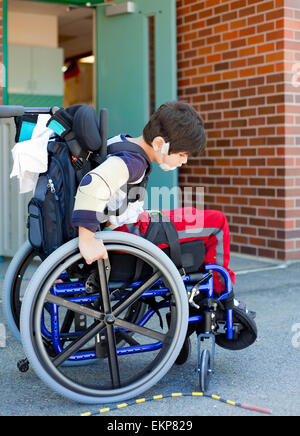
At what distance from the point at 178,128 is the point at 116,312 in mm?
658

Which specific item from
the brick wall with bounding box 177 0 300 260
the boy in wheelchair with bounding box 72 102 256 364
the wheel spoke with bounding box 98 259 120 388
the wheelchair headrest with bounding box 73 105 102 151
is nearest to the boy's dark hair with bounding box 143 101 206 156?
the boy in wheelchair with bounding box 72 102 256 364

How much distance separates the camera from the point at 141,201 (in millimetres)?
2357

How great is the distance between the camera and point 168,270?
2178 mm

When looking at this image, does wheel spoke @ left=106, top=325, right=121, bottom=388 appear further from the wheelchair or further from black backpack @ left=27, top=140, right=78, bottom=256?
black backpack @ left=27, top=140, right=78, bottom=256

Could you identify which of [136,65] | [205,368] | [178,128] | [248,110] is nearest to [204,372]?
[205,368]

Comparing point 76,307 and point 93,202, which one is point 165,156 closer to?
point 93,202

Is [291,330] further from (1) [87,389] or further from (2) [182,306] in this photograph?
(1) [87,389]

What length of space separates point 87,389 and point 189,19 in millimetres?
4235

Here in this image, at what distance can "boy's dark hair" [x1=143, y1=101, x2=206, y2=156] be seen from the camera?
7.43 ft

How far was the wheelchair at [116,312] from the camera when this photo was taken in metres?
2.09

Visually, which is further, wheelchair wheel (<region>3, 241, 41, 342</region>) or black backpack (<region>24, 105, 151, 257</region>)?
wheelchair wheel (<region>3, 241, 41, 342</region>)

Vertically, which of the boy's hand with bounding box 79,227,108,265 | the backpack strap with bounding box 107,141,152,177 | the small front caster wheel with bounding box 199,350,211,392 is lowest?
the small front caster wheel with bounding box 199,350,211,392

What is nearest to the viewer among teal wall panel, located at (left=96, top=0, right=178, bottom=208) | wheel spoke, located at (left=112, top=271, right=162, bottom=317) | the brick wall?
wheel spoke, located at (left=112, top=271, right=162, bottom=317)

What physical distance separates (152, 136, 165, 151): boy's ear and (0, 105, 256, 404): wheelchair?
0.35 m
